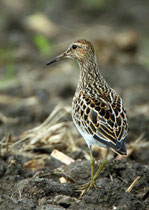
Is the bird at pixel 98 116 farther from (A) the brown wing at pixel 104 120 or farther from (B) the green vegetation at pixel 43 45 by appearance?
(B) the green vegetation at pixel 43 45

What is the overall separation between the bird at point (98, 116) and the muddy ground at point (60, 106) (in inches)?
17.1

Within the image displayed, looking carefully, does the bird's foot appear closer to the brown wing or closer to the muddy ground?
the muddy ground

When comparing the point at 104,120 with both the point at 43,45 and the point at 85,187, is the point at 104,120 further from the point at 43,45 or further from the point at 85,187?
the point at 43,45

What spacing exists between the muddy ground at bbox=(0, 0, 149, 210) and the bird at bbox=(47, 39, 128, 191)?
0.43 meters

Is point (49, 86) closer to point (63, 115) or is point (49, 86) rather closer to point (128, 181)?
point (63, 115)

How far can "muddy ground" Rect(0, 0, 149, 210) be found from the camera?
5.24 m

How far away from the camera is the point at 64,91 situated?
9.77m

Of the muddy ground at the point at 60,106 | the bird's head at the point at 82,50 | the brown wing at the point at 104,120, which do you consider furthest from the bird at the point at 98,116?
the muddy ground at the point at 60,106

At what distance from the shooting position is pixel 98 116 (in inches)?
213

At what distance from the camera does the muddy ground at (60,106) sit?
524cm

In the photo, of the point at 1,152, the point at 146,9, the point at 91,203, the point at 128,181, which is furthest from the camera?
the point at 146,9

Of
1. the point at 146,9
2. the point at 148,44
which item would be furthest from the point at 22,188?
the point at 146,9

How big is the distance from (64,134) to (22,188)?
1.74 metres

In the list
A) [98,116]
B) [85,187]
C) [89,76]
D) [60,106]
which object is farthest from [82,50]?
[85,187]
